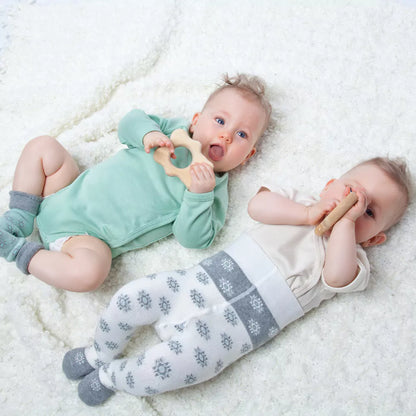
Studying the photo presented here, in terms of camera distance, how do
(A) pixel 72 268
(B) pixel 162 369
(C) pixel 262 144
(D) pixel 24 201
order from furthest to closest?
(C) pixel 262 144 < (D) pixel 24 201 < (A) pixel 72 268 < (B) pixel 162 369

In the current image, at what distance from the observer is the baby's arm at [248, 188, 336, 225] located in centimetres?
127

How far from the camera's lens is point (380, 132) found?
4.92 ft

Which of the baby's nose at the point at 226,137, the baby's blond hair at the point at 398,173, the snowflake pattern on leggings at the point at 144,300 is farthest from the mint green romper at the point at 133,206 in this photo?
the baby's blond hair at the point at 398,173

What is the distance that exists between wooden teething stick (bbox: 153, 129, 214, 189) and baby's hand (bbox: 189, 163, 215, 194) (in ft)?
0.05

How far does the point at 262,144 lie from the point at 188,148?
29 centimetres

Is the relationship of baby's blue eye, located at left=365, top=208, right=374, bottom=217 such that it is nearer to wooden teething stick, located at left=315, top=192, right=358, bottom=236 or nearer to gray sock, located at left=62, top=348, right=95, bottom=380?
wooden teething stick, located at left=315, top=192, right=358, bottom=236

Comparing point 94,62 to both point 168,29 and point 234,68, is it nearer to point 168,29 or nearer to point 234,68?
point 168,29

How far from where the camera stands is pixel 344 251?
1207 mm

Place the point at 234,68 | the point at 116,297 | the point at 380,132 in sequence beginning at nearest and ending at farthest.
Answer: the point at 116,297 → the point at 380,132 → the point at 234,68

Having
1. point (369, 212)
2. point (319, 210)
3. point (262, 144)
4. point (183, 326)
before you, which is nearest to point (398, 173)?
point (369, 212)

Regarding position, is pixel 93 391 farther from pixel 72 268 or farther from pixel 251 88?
pixel 251 88

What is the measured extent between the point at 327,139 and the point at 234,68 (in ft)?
1.28

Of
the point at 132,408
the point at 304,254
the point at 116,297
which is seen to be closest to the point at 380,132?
the point at 304,254

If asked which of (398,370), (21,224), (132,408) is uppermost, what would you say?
(398,370)
